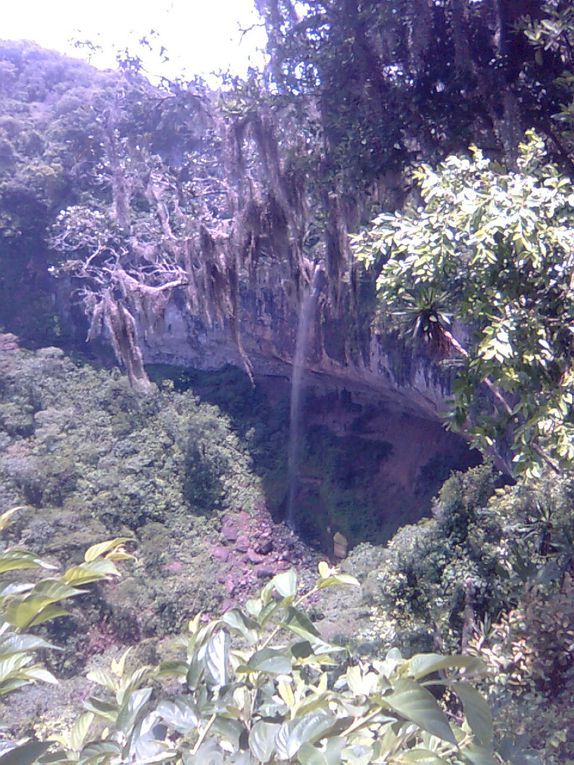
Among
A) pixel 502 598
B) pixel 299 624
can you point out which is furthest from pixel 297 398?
pixel 299 624

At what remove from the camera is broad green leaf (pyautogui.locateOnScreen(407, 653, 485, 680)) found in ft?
2.92

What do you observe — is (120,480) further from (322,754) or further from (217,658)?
(322,754)

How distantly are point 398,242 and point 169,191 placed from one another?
8.45 metres

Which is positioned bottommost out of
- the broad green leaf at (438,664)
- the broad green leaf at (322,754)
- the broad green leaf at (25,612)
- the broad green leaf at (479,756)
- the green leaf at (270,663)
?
the broad green leaf at (479,756)

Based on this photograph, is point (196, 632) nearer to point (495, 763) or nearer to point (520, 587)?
point (495, 763)

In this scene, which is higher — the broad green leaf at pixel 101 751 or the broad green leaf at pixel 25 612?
the broad green leaf at pixel 25 612

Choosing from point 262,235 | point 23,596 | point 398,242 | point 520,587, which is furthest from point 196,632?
point 262,235

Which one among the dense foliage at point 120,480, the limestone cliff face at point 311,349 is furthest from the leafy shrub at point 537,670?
the dense foliage at point 120,480

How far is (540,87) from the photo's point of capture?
408 cm

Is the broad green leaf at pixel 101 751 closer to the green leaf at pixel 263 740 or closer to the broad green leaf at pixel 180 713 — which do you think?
the broad green leaf at pixel 180 713

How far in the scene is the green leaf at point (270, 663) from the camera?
996mm

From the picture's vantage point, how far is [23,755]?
2.89 ft

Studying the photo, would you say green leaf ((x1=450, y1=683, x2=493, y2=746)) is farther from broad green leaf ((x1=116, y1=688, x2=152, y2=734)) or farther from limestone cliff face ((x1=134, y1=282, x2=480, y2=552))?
limestone cliff face ((x1=134, y1=282, x2=480, y2=552))

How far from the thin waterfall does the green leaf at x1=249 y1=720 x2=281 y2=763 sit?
8742mm
